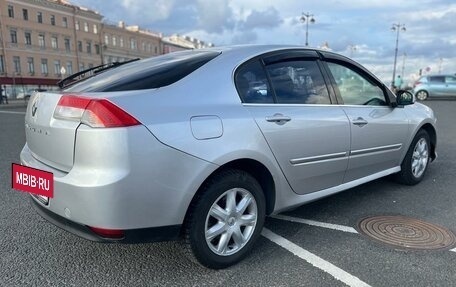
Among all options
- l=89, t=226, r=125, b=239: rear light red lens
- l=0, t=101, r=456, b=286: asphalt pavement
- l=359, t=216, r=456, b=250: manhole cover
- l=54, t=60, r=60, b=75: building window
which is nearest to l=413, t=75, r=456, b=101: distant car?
l=0, t=101, r=456, b=286: asphalt pavement

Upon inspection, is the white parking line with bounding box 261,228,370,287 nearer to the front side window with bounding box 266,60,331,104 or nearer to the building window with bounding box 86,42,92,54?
the front side window with bounding box 266,60,331,104

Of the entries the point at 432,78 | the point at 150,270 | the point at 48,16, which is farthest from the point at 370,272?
the point at 48,16

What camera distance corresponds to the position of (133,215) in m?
2.37

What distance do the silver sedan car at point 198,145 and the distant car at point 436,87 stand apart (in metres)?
22.4

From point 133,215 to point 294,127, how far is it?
55.6 inches

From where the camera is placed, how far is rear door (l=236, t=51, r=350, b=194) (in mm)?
2992

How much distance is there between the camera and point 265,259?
2.96 metres

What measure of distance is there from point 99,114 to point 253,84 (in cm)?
122

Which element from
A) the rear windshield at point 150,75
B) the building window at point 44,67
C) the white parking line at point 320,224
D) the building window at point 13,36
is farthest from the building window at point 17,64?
the white parking line at point 320,224

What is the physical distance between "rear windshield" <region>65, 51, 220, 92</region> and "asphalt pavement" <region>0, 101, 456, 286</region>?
3.74ft

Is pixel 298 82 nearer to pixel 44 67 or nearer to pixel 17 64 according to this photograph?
pixel 17 64

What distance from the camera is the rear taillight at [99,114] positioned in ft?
7.56

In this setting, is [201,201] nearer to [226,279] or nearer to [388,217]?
[226,279]

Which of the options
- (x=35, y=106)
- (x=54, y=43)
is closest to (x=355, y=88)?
(x=35, y=106)
